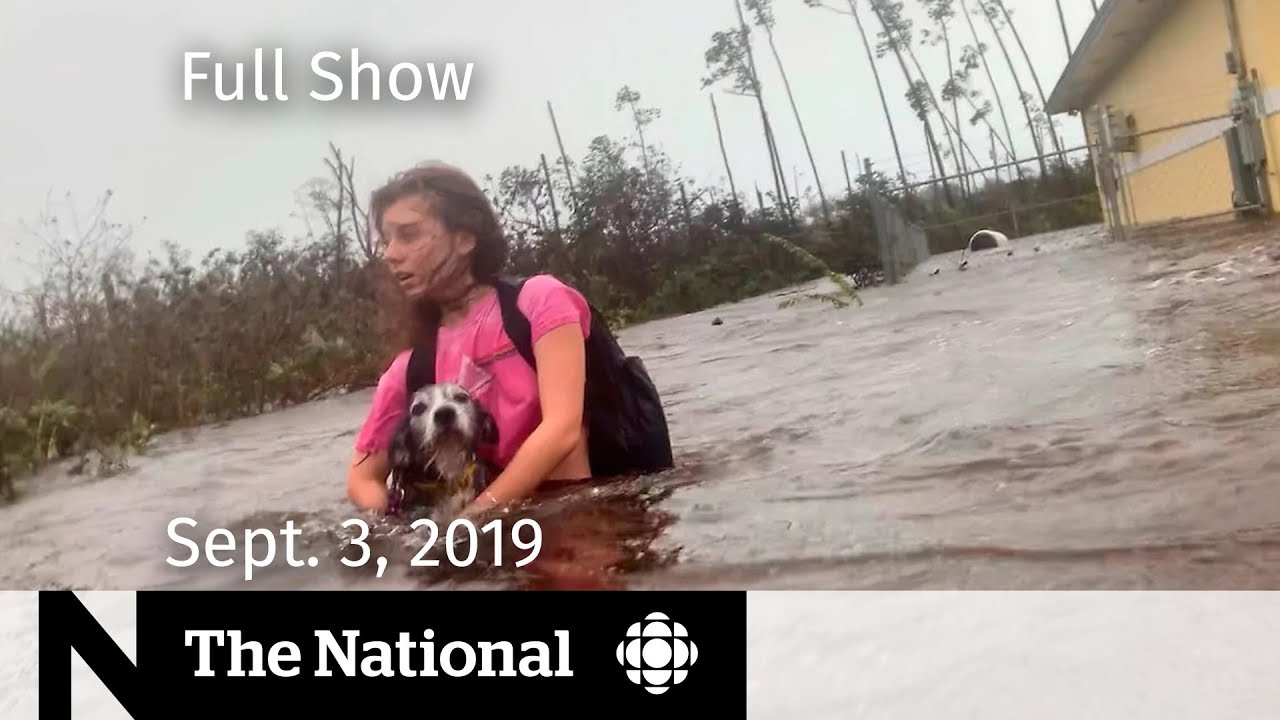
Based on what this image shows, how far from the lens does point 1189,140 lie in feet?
4.44

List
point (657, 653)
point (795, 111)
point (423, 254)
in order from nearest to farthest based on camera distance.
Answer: point (657, 653), point (423, 254), point (795, 111)

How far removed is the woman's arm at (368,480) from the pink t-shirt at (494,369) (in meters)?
0.01

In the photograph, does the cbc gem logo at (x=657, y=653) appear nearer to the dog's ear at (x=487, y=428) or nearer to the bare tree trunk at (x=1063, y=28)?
the dog's ear at (x=487, y=428)

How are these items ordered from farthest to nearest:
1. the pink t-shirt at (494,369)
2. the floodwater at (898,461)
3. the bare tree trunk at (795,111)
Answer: the bare tree trunk at (795,111), the pink t-shirt at (494,369), the floodwater at (898,461)

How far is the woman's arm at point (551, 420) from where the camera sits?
123cm

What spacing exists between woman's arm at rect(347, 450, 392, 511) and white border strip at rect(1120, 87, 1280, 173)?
99 cm

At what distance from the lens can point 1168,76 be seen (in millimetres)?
1349

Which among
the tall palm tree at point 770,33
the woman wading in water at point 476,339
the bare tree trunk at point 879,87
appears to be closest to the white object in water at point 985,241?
the bare tree trunk at point 879,87

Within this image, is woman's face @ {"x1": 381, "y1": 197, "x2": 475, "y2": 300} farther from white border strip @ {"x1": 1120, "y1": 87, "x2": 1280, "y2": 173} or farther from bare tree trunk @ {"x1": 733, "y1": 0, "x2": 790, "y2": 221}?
white border strip @ {"x1": 1120, "y1": 87, "x2": 1280, "y2": 173}

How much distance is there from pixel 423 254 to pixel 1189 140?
3.28ft

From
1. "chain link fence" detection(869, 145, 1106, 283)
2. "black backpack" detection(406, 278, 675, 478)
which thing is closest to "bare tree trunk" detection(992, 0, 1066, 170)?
"chain link fence" detection(869, 145, 1106, 283)

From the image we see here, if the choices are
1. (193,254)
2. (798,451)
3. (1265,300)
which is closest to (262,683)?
(193,254)

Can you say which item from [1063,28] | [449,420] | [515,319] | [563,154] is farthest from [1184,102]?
[449,420]

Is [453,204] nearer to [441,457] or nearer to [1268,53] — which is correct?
[441,457]
